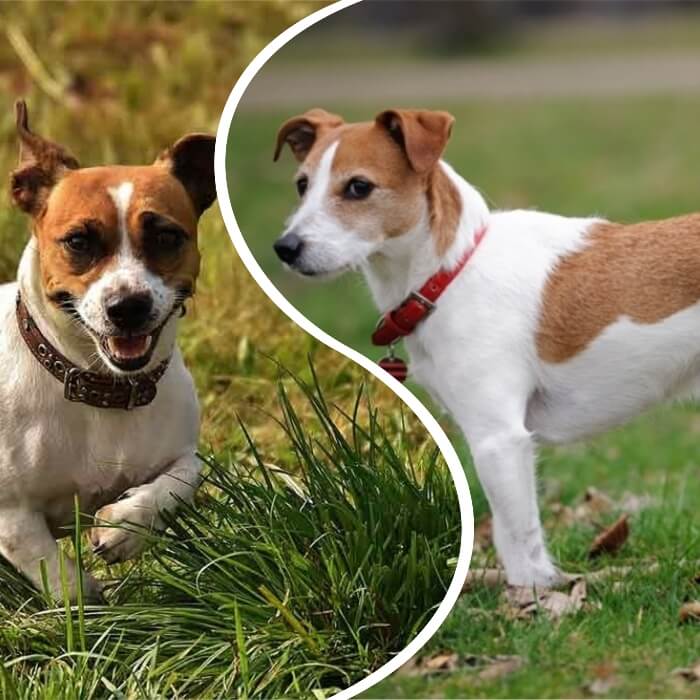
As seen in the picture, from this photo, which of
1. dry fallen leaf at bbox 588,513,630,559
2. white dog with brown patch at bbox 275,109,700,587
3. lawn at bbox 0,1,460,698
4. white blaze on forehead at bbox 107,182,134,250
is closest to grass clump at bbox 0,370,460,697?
lawn at bbox 0,1,460,698

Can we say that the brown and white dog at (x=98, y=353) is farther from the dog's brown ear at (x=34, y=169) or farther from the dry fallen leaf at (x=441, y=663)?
the dry fallen leaf at (x=441, y=663)

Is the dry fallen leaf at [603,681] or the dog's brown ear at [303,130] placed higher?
the dog's brown ear at [303,130]

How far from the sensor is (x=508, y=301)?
4484 millimetres

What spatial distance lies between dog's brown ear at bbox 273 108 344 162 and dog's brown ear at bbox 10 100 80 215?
625mm

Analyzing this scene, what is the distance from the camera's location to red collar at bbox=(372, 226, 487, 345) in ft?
14.7

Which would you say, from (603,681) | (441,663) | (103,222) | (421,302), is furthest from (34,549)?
(603,681)

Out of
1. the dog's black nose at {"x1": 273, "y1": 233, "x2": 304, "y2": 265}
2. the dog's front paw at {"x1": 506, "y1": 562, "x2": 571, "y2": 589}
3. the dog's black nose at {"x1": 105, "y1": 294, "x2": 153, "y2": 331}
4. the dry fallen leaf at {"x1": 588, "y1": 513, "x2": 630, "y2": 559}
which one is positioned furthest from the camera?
the dry fallen leaf at {"x1": 588, "y1": 513, "x2": 630, "y2": 559}

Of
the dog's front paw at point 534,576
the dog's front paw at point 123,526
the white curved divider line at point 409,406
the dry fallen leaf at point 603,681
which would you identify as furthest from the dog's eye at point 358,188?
the dry fallen leaf at point 603,681

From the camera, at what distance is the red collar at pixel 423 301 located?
449 cm

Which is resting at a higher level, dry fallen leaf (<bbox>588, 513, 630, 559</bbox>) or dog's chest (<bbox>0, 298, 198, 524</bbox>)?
dog's chest (<bbox>0, 298, 198, 524</bbox>)

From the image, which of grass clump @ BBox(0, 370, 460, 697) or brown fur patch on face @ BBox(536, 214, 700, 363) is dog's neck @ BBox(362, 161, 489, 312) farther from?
grass clump @ BBox(0, 370, 460, 697)

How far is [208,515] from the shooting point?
4.24 meters

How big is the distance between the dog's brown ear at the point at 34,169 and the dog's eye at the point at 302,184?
2.19 feet

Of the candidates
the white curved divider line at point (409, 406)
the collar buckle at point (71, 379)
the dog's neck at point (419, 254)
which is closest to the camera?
the collar buckle at point (71, 379)
